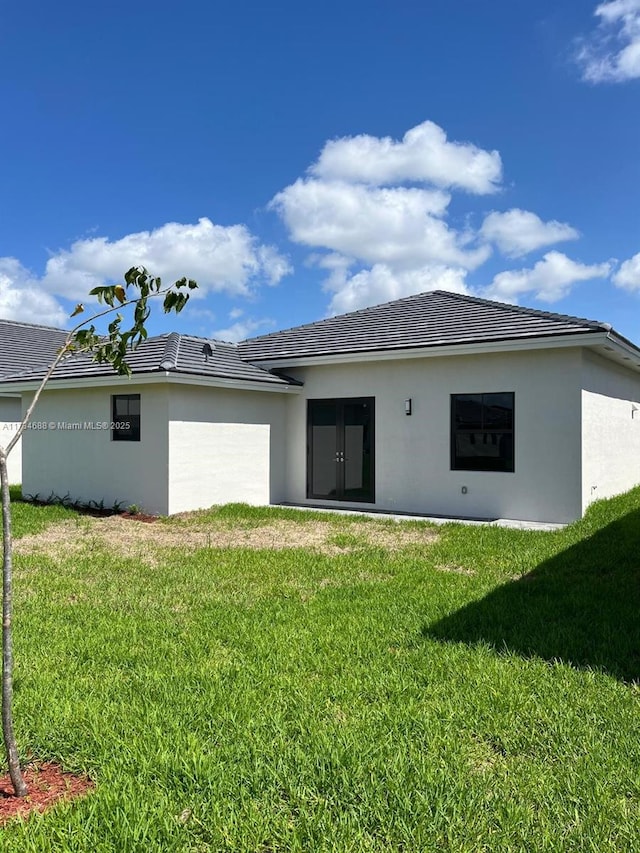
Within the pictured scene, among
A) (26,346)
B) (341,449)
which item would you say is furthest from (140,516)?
(26,346)

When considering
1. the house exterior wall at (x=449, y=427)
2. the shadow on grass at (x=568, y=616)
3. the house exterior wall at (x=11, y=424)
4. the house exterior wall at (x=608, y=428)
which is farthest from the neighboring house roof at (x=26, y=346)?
the shadow on grass at (x=568, y=616)

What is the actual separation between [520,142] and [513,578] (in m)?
12.0

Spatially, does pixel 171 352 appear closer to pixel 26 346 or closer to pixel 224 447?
pixel 224 447

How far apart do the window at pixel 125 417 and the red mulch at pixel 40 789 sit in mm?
10027

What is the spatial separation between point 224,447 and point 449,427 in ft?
17.5

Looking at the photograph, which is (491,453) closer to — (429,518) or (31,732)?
(429,518)

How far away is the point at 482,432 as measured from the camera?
11.9 m

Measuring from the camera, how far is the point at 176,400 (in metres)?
12.1

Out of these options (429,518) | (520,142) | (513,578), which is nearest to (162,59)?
(520,142)

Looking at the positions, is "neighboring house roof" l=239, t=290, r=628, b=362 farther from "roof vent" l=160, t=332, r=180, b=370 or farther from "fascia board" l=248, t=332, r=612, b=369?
"roof vent" l=160, t=332, r=180, b=370

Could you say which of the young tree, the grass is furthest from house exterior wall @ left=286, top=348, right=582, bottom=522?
the young tree

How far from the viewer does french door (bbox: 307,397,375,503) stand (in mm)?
13453

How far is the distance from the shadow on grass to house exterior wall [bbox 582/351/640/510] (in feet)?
13.0

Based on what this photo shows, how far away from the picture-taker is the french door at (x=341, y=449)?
13453mm
